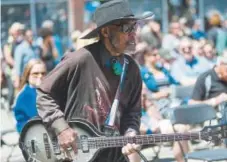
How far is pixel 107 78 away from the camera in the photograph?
525cm

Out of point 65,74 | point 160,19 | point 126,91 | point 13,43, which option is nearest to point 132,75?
point 126,91

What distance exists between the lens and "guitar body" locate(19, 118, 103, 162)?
5.25 meters

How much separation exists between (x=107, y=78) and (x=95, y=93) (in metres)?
0.13

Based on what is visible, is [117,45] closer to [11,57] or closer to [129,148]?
[129,148]

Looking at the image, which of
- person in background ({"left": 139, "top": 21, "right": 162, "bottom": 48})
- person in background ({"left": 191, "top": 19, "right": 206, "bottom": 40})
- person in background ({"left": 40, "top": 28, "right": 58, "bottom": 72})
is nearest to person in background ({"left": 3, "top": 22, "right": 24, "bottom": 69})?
person in background ({"left": 40, "top": 28, "right": 58, "bottom": 72})

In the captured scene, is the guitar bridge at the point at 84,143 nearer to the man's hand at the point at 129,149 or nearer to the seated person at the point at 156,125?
the man's hand at the point at 129,149

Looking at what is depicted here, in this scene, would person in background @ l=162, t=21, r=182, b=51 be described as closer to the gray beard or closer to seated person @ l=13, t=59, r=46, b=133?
seated person @ l=13, t=59, r=46, b=133

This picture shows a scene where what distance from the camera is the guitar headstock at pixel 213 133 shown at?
5.31 metres

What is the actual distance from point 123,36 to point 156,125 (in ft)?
14.4

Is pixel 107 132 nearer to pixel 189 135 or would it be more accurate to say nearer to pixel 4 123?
pixel 189 135

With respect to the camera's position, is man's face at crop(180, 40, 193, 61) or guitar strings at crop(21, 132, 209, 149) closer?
guitar strings at crop(21, 132, 209, 149)

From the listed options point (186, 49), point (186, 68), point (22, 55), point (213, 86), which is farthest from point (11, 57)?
point (213, 86)

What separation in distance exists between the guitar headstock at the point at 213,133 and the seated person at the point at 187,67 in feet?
24.2

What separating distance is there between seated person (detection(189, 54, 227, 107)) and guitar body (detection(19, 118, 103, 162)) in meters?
4.43
